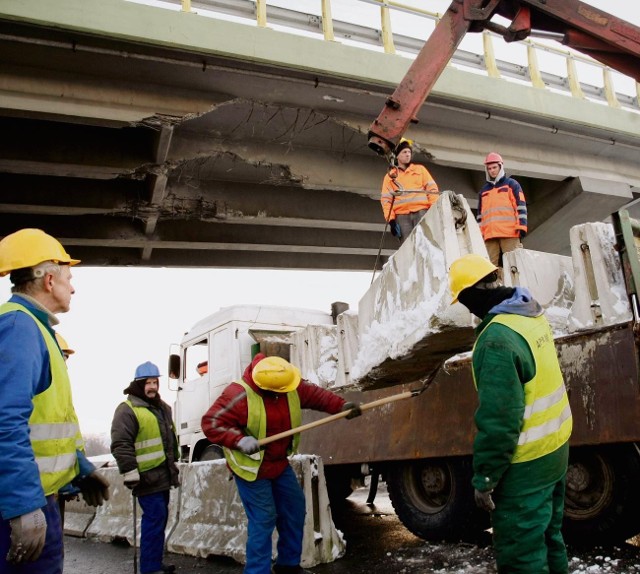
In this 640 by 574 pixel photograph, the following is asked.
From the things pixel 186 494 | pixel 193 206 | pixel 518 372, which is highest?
pixel 193 206

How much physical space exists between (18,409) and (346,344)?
4.43m

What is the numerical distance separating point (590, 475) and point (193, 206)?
283 inches

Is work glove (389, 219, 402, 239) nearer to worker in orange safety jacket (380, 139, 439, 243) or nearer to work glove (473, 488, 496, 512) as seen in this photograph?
worker in orange safety jacket (380, 139, 439, 243)

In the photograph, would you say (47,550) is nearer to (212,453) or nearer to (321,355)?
(321,355)

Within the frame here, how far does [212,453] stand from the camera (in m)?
7.45

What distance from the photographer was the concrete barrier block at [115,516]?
662 cm

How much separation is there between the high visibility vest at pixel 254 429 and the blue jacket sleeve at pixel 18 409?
6.90 feet

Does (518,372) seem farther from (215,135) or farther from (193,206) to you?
(193,206)

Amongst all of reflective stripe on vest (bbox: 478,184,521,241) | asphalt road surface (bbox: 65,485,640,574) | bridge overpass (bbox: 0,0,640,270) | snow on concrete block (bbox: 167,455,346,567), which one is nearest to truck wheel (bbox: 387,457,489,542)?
asphalt road surface (bbox: 65,485,640,574)

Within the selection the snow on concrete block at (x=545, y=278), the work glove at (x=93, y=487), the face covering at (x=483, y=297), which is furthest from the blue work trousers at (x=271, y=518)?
the snow on concrete block at (x=545, y=278)

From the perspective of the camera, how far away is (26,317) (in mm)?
2084

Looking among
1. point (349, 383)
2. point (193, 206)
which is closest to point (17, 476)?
point (349, 383)

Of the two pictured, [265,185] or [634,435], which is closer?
[634,435]

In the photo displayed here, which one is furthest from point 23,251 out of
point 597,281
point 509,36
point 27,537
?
point 509,36
